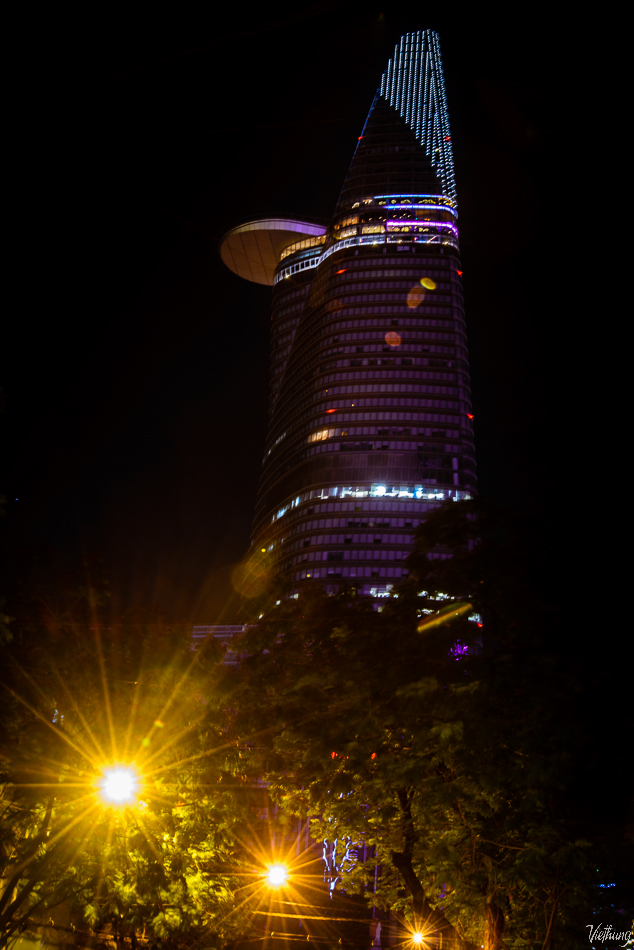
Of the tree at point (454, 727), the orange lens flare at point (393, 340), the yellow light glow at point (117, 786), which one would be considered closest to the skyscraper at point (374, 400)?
the orange lens flare at point (393, 340)

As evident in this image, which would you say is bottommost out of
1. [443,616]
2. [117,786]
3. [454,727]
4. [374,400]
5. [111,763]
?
[117,786]

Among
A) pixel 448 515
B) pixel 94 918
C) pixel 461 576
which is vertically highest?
pixel 448 515

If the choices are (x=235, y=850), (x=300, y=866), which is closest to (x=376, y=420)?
(x=300, y=866)

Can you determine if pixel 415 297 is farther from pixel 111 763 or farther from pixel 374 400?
pixel 111 763

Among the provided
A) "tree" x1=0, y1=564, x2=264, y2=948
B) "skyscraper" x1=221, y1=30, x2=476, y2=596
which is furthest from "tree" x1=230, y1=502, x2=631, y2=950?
"skyscraper" x1=221, y1=30, x2=476, y2=596

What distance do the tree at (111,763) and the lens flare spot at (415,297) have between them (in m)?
167

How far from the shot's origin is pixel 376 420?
172125mm

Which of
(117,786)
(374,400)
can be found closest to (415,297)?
(374,400)

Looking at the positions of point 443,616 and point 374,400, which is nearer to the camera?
point 443,616

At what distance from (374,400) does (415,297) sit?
85.8 feet

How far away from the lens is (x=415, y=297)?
590 ft

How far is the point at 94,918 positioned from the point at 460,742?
7893mm

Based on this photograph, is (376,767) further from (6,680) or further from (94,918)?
(6,680)

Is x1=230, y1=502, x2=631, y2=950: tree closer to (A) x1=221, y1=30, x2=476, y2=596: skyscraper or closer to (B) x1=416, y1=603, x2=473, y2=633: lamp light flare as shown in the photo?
(B) x1=416, y1=603, x2=473, y2=633: lamp light flare
